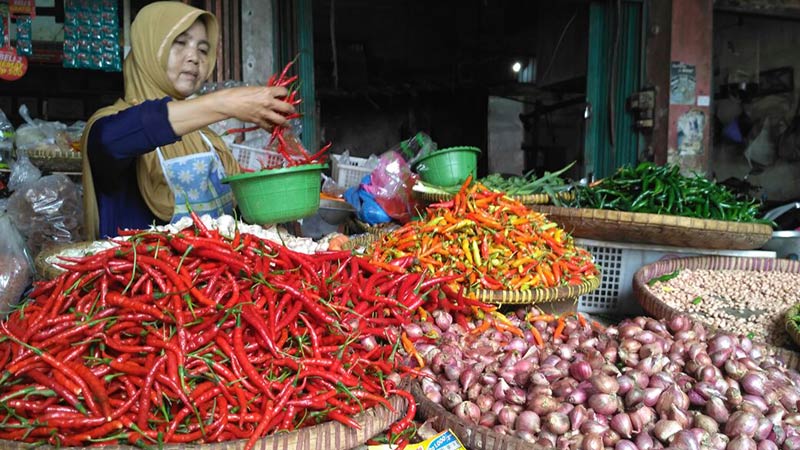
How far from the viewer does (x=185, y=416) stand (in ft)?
4.42

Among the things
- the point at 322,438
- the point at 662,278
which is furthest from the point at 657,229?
the point at 322,438

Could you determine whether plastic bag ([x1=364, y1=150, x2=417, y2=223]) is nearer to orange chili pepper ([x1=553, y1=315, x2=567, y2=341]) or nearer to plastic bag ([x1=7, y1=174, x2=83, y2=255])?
orange chili pepper ([x1=553, y1=315, x2=567, y2=341])

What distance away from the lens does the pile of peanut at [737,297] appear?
2.69 metres

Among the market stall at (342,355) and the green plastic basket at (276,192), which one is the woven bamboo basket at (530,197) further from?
the green plastic basket at (276,192)

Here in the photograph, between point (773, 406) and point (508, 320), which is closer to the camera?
point (773, 406)

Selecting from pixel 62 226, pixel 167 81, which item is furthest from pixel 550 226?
pixel 62 226

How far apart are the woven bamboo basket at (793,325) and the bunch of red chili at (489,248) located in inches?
32.3

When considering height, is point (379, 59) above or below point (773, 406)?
above

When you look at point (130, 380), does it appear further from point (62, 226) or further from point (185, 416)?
point (62, 226)

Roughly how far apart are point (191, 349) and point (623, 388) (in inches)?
46.6

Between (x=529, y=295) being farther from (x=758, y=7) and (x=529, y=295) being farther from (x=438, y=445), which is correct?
(x=758, y=7)

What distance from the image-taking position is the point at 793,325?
2.39 metres

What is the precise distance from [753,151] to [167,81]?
851 cm

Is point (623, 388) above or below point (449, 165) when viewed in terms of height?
below
